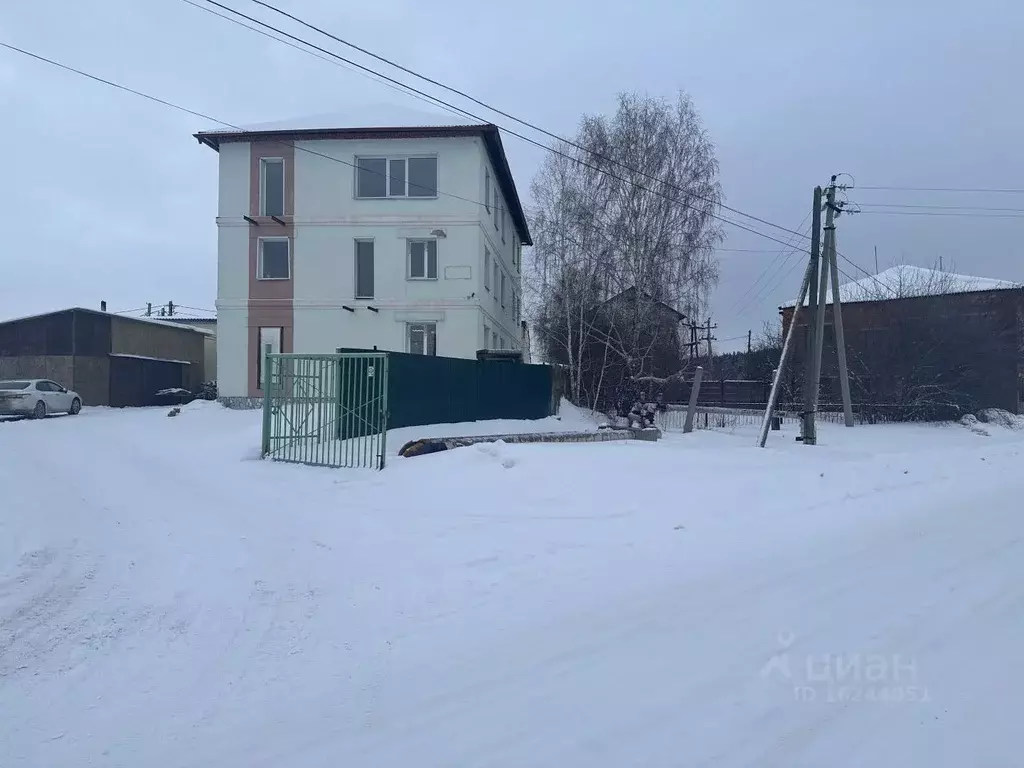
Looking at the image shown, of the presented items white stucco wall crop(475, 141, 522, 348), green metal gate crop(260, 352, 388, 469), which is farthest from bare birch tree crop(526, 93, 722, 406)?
green metal gate crop(260, 352, 388, 469)

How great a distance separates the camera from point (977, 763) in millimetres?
3992

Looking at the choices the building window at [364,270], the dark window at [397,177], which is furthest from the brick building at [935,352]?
the building window at [364,270]

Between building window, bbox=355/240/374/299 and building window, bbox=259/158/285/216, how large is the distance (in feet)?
9.17

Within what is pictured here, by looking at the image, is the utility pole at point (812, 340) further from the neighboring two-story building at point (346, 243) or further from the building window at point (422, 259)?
the building window at point (422, 259)

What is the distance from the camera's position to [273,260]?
88.2 ft

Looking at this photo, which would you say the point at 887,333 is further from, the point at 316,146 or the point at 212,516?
the point at 212,516

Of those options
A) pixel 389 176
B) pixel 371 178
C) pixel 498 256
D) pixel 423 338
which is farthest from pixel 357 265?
pixel 498 256

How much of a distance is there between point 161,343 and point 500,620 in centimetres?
3399

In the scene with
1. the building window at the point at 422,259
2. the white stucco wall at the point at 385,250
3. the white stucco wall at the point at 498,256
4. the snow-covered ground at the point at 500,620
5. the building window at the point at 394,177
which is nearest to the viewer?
the snow-covered ground at the point at 500,620

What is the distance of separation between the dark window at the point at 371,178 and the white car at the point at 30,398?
40.1 ft

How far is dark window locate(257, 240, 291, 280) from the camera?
26.7m

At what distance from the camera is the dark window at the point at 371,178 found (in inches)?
1036

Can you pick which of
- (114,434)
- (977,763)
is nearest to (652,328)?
(114,434)

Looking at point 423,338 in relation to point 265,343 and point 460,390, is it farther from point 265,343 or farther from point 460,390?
point 460,390
